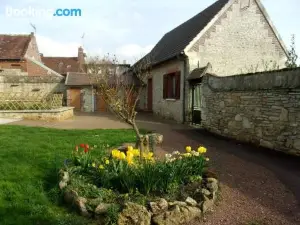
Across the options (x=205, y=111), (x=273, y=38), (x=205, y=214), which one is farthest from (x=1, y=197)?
(x=273, y=38)

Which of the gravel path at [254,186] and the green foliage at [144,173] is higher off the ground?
the green foliage at [144,173]

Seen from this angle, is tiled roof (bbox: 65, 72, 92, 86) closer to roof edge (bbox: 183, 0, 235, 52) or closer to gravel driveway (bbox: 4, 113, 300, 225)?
roof edge (bbox: 183, 0, 235, 52)

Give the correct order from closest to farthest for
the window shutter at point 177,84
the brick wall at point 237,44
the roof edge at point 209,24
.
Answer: the roof edge at point 209,24 → the brick wall at point 237,44 → the window shutter at point 177,84

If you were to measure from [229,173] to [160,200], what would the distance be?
2373 mm

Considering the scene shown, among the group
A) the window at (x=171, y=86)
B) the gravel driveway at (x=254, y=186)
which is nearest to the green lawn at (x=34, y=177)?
the gravel driveway at (x=254, y=186)

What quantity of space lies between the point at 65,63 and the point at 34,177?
41.6 m

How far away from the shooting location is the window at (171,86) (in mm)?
16000

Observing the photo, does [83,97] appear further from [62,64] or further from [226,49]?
[62,64]

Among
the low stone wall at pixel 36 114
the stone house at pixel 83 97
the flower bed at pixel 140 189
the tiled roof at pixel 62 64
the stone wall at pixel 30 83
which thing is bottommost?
the flower bed at pixel 140 189

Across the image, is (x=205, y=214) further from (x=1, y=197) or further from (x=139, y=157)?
(x=1, y=197)

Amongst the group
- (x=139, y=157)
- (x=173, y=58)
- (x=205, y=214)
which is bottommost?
(x=205, y=214)

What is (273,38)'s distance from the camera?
1576 cm

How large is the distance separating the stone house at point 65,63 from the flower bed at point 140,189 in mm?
39565

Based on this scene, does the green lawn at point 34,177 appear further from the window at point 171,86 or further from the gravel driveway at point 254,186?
the window at point 171,86
